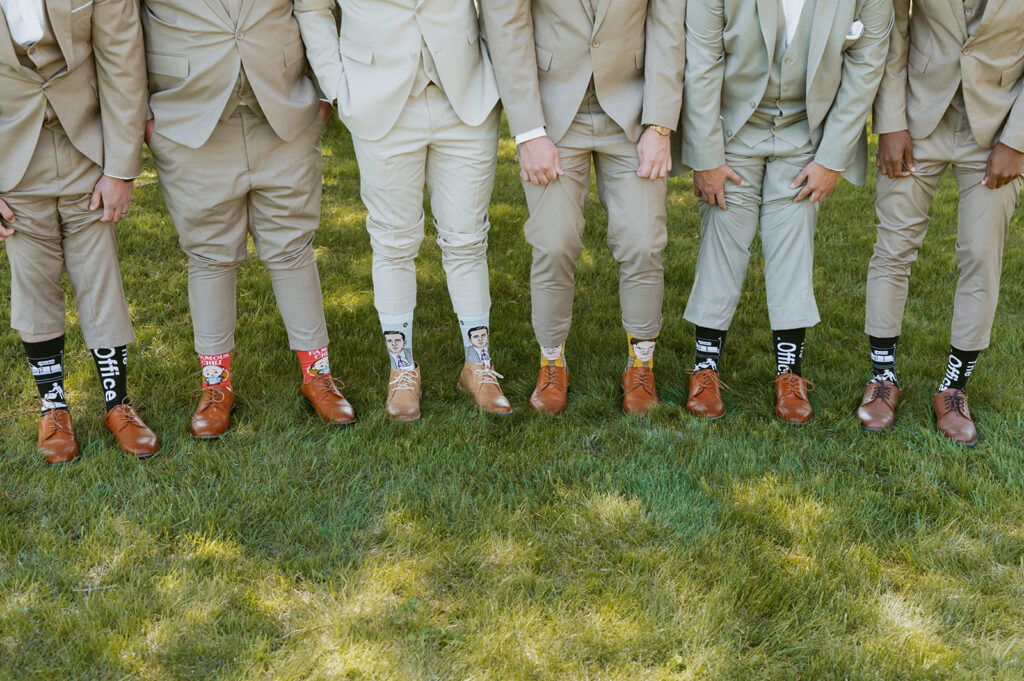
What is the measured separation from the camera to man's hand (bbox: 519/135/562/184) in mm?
3416

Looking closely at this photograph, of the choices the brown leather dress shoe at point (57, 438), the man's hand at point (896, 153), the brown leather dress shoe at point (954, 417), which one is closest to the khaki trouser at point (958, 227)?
the man's hand at point (896, 153)

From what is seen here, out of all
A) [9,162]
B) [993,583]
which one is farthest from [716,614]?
[9,162]

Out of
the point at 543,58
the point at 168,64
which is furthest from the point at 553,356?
the point at 168,64

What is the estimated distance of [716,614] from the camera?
259 cm

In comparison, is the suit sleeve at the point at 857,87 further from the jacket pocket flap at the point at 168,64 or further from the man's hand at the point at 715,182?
the jacket pocket flap at the point at 168,64

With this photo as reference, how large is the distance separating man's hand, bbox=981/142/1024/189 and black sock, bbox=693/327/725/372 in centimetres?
120

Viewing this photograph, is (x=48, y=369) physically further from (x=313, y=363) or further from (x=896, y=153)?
(x=896, y=153)

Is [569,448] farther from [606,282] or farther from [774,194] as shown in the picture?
[606,282]

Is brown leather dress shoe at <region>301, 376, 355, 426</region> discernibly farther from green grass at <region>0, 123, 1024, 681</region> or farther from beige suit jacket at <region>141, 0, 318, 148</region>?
beige suit jacket at <region>141, 0, 318, 148</region>

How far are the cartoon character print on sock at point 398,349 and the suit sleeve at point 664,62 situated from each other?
54.5 inches

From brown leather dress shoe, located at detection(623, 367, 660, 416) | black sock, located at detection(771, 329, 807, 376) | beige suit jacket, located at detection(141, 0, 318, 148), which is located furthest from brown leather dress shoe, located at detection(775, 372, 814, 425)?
beige suit jacket, located at detection(141, 0, 318, 148)

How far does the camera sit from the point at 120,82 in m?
3.13

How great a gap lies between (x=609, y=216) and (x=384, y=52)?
1.10 metres

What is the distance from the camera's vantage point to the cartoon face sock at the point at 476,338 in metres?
3.87
